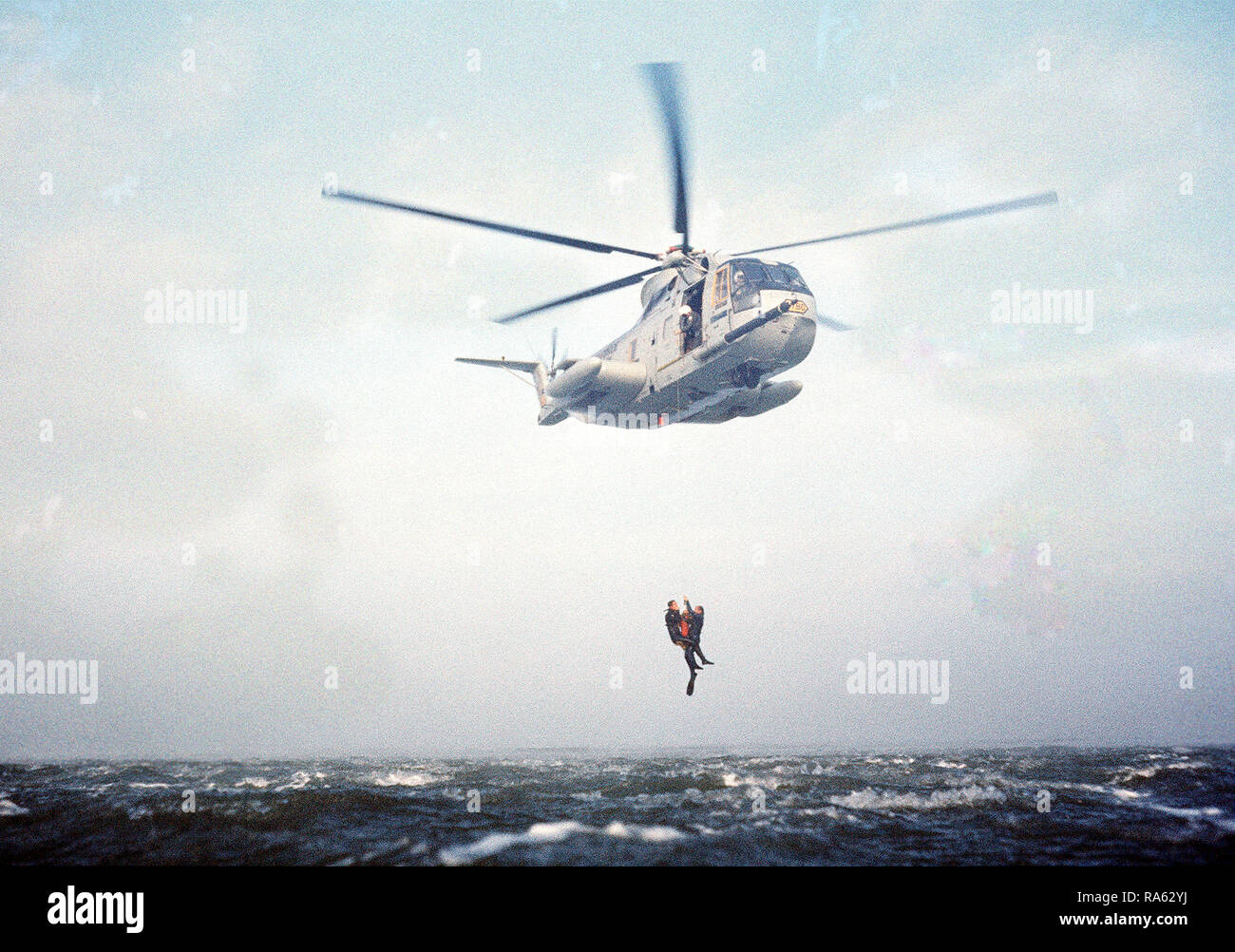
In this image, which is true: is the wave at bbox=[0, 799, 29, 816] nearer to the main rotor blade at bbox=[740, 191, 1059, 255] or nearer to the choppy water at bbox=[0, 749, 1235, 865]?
the choppy water at bbox=[0, 749, 1235, 865]

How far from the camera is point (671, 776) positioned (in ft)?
142

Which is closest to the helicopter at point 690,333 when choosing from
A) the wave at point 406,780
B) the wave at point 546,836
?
the wave at point 546,836

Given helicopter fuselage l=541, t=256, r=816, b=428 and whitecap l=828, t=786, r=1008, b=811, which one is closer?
helicopter fuselage l=541, t=256, r=816, b=428

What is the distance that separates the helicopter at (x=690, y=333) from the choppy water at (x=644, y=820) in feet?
47.6

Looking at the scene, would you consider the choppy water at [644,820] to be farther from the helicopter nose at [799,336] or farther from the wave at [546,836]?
the helicopter nose at [799,336]

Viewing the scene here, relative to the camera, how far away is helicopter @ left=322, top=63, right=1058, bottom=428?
921 inches

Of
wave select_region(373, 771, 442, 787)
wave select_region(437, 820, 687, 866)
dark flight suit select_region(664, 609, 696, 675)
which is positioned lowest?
wave select_region(373, 771, 442, 787)

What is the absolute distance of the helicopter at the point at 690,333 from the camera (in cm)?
2339

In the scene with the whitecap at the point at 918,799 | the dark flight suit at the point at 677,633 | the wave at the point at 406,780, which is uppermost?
the dark flight suit at the point at 677,633

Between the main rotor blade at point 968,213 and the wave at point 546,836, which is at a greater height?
the main rotor blade at point 968,213

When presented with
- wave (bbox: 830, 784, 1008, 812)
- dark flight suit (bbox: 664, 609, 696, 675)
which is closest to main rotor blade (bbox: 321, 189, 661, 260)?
dark flight suit (bbox: 664, 609, 696, 675)

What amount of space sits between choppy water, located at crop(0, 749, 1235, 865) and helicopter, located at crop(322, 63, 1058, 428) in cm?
1450

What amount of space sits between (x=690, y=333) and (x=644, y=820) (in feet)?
55.6
